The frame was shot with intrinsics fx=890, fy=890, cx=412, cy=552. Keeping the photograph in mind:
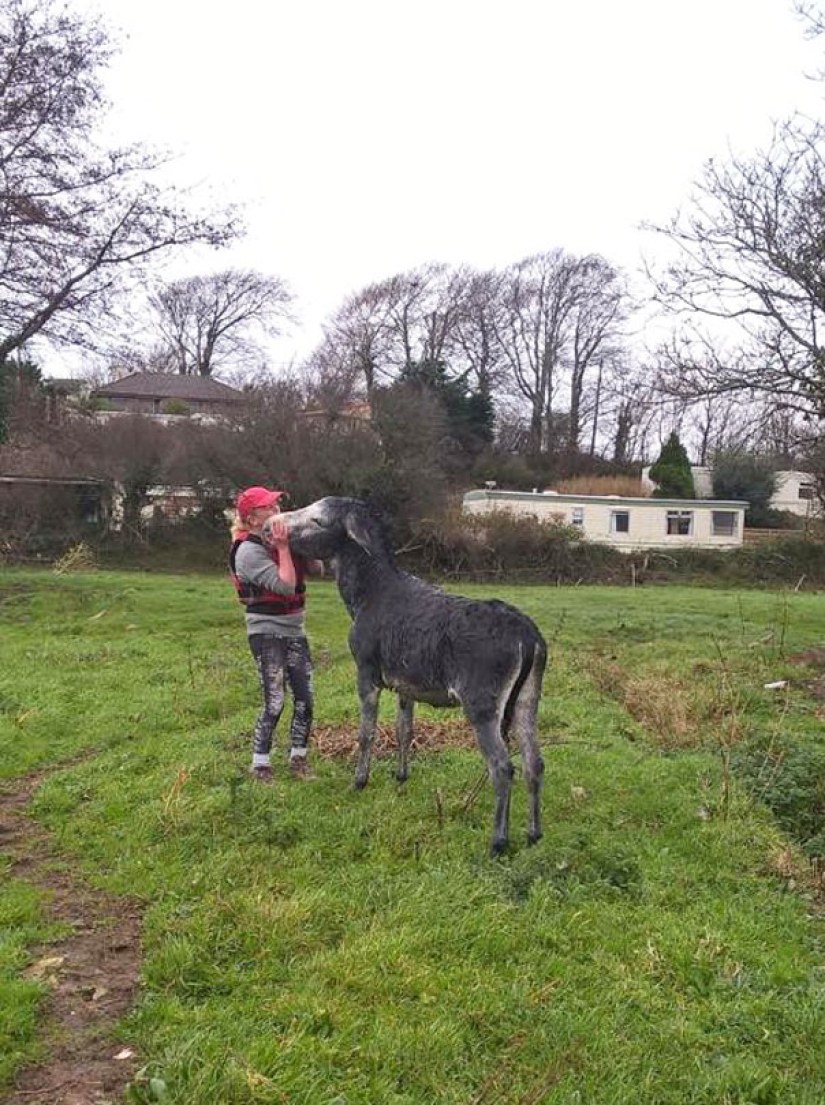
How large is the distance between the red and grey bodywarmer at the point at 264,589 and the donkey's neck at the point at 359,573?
0.35 m

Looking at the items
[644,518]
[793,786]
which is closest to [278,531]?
[793,786]

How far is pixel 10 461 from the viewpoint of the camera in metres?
35.4

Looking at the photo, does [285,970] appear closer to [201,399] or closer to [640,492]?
[640,492]

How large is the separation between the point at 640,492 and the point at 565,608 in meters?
30.8

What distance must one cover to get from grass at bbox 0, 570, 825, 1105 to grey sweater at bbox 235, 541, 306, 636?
1.18 meters

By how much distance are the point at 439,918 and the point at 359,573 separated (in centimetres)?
274

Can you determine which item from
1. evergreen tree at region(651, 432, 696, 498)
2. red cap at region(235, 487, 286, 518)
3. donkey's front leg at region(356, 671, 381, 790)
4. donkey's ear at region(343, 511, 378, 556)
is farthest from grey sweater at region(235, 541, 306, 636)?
evergreen tree at region(651, 432, 696, 498)

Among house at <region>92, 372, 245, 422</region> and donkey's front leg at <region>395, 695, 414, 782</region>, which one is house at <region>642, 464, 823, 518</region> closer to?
house at <region>92, 372, 245, 422</region>

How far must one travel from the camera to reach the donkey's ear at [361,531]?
6629 millimetres

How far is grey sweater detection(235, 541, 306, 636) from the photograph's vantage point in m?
6.59

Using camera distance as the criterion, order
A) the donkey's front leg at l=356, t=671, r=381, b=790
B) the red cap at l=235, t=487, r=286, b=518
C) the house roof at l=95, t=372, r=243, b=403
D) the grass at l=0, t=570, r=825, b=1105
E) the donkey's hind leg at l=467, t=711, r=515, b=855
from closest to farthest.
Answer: the grass at l=0, t=570, r=825, b=1105 → the donkey's hind leg at l=467, t=711, r=515, b=855 → the donkey's front leg at l=356, t=671, r=381, b=790 → the red cap at l=235, t=487, r=286, b=518 → the house roof at l=95, t=372, r=243, b=403

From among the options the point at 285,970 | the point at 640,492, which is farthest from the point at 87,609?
the point at 640,492

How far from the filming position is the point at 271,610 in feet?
22.6

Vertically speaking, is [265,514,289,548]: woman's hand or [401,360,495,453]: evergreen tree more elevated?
[401,360,495,453]: evergreen tree
